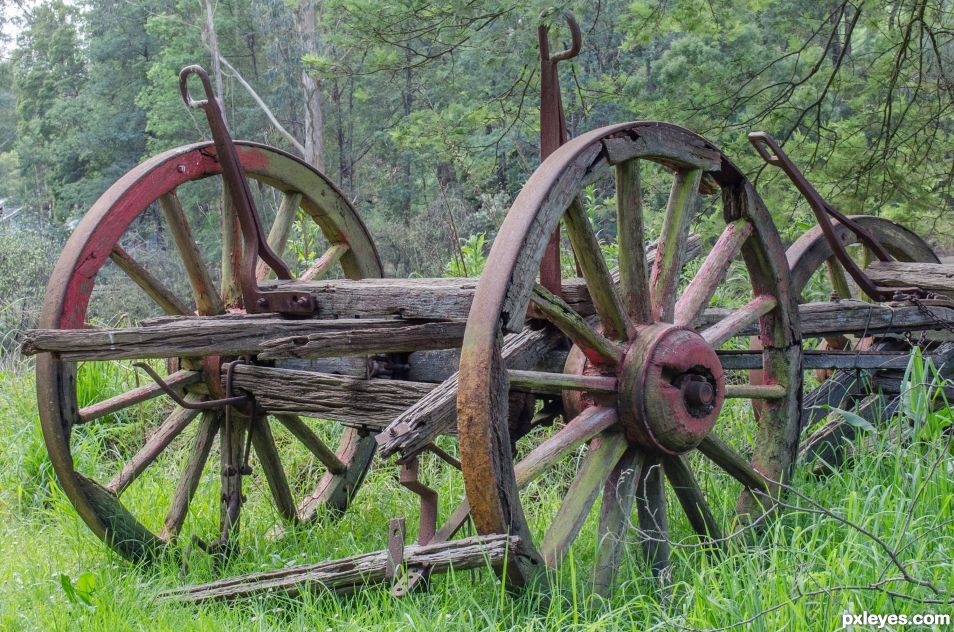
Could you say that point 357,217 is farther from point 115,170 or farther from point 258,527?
point 115,170

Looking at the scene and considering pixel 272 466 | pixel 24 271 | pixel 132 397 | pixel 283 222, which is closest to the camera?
pixel 132 397

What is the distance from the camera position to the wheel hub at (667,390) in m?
2.74

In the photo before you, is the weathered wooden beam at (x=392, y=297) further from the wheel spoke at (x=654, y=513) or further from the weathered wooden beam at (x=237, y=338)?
the wheel spoke at (x=654, y=513)

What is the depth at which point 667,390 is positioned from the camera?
109 inches

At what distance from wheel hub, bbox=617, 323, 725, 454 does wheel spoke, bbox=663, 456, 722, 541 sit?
0.15 m

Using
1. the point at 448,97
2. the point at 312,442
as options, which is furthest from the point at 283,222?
the point at 448,97

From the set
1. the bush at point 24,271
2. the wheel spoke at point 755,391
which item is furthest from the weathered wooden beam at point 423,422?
the bush at point 24,271

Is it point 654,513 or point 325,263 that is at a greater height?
point 325,263

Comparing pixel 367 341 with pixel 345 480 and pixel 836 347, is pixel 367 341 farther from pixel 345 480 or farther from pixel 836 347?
pixel 836 347

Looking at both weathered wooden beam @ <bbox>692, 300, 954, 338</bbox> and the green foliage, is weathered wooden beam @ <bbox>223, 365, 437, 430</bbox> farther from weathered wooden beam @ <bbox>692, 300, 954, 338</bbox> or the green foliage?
the green foliage

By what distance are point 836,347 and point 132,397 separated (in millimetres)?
3443

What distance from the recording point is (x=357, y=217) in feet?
14.0

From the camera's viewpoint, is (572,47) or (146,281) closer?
(572,47)

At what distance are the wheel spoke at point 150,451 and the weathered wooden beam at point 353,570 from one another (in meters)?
0.49
